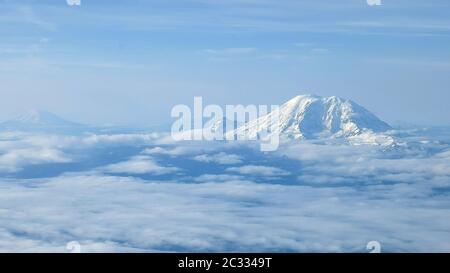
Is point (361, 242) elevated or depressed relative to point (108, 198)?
depressed

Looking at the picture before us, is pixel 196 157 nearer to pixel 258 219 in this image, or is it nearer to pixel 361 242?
pixel 258 219

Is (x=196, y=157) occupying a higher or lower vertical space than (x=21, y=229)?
higher

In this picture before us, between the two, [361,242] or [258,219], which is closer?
[361,242]
